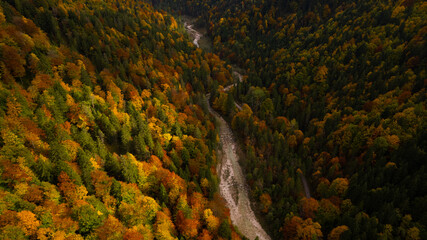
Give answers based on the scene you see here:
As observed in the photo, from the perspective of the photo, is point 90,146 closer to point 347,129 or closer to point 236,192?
point 236,192

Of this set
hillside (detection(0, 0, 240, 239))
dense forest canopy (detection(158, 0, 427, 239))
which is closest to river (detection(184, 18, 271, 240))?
dense forest canopy (detection(158, 0, 427, 239))

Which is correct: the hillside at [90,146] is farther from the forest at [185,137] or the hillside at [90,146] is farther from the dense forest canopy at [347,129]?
the dense forest canopy at [347,129]

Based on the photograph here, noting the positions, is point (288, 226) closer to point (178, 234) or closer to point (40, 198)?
point (178, 234)

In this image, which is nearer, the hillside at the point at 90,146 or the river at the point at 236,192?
the hillside at the point at 90,146

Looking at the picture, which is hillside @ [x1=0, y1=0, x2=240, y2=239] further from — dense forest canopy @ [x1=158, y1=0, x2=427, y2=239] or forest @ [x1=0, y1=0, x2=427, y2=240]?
dense forest canopy @ [x1=158, y1=0, x2=427, y2=239]

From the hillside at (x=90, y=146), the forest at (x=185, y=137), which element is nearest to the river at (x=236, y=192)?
the forest at (x=185, y=137)

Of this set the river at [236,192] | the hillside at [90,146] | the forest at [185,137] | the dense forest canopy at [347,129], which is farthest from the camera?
the river at [236,192]

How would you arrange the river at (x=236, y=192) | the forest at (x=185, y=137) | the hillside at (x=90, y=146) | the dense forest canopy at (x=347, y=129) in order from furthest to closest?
1. the river at (x=236, y=192)
2. the dense forest canopy at (x=347, y=129)
3. the forest at (x=185, y=137)
4. the hillside at (x=90, y=146)

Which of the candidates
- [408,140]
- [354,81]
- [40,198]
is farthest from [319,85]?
[40,198]
